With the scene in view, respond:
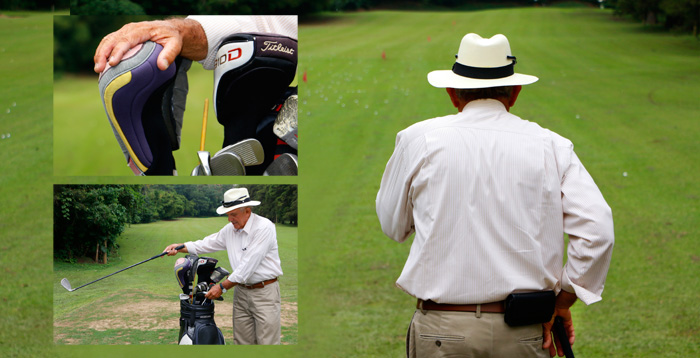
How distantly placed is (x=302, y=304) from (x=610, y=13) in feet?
79.5

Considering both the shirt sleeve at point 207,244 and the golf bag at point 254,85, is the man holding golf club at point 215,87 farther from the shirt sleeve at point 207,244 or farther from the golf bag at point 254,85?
the shirt sleeve at point 207,244

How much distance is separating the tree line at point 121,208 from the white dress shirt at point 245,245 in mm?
66

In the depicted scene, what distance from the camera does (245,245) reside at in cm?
377

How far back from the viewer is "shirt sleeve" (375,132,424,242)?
2760mm

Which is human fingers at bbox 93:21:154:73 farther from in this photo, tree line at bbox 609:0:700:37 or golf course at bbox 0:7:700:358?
tree line at bbox 609:0:700:37

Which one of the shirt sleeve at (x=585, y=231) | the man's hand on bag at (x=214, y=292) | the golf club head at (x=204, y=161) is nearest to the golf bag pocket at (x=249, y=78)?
the golf club head at (x=204, y=161)

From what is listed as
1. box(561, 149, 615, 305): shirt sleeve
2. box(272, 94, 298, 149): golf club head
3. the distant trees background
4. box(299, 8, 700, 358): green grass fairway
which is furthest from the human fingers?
the distant trees background

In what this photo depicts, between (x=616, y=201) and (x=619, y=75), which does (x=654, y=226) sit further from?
(x=619, y=75)

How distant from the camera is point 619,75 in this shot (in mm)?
17688

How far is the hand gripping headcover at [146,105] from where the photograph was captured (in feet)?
11.3

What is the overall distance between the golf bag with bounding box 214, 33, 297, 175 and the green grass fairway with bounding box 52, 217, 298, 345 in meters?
0.43

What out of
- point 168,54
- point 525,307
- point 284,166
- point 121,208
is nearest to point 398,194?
point 525,307

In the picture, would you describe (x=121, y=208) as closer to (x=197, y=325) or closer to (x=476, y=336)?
(x=197, y=325)

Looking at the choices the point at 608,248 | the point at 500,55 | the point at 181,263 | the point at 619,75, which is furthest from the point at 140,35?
the point at 619,75
